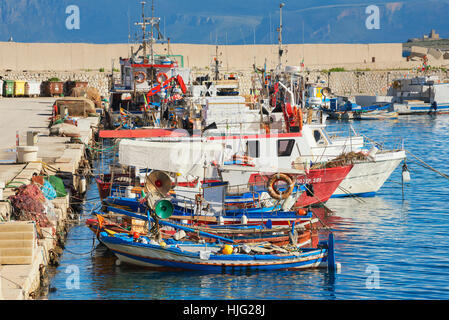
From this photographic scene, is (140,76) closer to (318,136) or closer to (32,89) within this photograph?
(318,136)

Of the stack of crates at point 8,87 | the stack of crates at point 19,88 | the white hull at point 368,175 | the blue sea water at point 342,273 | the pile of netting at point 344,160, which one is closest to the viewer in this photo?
the blue sea water at point 342,273

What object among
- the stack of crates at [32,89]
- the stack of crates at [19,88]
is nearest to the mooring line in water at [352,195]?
the stack of crates at [19,88]

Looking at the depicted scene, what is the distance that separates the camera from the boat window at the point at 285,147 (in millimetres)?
25750

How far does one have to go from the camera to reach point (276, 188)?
2180cm

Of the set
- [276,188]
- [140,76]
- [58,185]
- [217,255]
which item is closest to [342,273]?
[217,255]

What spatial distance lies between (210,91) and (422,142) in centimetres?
1490

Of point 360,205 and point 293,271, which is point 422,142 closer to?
point 360,205

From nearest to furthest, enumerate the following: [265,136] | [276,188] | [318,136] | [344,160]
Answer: [276,188], [265,136], [344,160], [318,136]

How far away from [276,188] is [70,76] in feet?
198

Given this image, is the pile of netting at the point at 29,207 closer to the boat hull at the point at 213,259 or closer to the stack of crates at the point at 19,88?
the boat hull at the point at 213,259

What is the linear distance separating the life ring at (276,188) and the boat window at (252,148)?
3159 millimetres

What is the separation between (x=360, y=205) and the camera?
1104 inches

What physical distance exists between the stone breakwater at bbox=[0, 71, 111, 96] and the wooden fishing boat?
59.6m

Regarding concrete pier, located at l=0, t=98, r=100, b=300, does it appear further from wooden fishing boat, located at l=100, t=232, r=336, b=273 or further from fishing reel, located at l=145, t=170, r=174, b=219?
fishing reel, located at l=145, t=170, r=174, b=219
